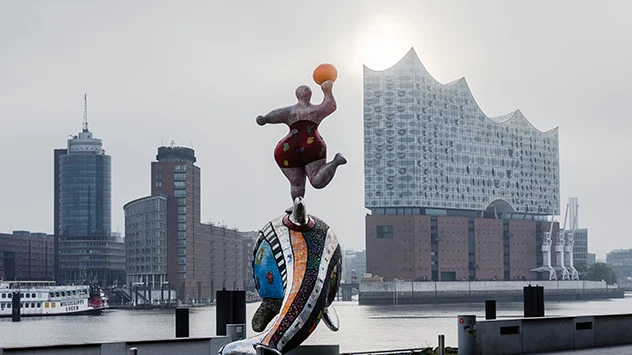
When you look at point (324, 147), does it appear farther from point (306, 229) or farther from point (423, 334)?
point (423, 334)

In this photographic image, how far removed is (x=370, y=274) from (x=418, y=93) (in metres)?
31.9

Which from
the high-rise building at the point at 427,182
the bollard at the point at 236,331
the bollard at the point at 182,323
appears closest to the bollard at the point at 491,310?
the bollard at the point at 182,323

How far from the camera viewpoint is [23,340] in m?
104

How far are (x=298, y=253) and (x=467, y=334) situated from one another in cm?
607

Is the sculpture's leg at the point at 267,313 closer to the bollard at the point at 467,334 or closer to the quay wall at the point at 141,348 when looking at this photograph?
the quay wall at the point at 141,348

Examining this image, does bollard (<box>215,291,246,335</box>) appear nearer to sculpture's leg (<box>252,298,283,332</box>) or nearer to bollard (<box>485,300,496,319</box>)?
sculpture's leg (<box>252,298,283,332</box>)

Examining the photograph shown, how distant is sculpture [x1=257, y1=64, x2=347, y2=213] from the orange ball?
16 centimetres

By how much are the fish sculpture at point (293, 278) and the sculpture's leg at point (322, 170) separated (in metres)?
0.52

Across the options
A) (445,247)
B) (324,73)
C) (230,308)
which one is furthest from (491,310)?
(445,247)

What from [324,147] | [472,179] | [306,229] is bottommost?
[306,229]

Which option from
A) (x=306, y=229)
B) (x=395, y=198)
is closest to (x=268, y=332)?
(x=306, y=229)

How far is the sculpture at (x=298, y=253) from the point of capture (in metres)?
18.8

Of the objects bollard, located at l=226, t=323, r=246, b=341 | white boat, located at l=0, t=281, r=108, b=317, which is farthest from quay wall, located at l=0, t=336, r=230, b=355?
white boat, located at l=0, t=281, r=108, b=317

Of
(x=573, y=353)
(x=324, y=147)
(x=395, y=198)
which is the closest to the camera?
(x=324, y=147)
